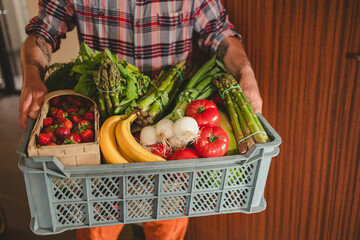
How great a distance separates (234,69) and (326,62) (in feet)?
1.35

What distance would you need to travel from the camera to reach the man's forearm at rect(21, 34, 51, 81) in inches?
53.2

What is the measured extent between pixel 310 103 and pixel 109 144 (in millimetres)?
1017

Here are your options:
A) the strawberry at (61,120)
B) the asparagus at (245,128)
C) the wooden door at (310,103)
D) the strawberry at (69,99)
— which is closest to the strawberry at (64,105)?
the strawberry at (69,99)

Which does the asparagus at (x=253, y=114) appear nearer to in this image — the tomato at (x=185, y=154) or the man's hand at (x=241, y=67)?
the man's hand at (x=241, y=67)

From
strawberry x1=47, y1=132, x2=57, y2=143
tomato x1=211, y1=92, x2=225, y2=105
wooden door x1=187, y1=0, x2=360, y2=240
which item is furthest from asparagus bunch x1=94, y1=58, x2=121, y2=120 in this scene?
wooden door x1=187, y1=0, x2=360, y2=240

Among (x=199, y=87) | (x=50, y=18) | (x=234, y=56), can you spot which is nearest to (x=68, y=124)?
(x=199, y=87)

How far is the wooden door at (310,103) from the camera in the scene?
142cm

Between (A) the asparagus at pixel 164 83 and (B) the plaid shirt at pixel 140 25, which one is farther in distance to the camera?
(B) the plaid shirt at pixel 140 25

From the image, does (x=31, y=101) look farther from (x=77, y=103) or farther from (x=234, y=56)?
(x=234, y=56)

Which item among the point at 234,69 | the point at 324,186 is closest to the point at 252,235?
the point at 324,186

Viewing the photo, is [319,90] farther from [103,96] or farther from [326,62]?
[103,96]

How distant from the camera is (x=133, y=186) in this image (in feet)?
3.21

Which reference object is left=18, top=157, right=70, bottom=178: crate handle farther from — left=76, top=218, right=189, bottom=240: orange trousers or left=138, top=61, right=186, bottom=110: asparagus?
left=76, top=218, right=189, bottom=240: orange trousers

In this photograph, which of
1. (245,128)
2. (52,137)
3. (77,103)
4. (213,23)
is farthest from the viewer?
(213,23)
